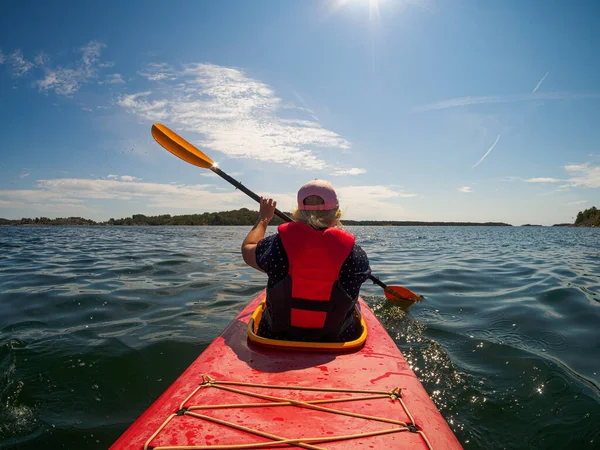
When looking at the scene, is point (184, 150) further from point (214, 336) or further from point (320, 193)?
point (320, 193)

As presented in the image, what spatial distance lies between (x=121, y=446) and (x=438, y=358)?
381cm

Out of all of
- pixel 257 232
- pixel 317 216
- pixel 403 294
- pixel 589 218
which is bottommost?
pixel 403 294

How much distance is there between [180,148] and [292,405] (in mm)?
4586

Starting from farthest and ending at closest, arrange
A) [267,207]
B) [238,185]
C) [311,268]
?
[238,185]
[267,207]
[311,268]

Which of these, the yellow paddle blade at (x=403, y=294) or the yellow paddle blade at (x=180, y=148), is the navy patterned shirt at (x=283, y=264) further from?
the yellow paddle blade at (x=403, y=294)

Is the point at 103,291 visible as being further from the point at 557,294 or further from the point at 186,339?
the point at 557,294

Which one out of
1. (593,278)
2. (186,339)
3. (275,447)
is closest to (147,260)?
(186,339)

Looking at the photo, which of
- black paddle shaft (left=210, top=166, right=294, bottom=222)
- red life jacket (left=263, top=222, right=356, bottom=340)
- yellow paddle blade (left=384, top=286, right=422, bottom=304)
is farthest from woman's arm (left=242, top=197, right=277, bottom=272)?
yellow paddle blade (left=384, top=286, right=422, bottom=304)

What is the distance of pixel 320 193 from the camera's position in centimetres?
282

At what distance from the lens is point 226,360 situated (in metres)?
2.61

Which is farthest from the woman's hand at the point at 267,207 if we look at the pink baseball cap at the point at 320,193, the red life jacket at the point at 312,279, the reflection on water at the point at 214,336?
the reflection on water at the point at 214,336

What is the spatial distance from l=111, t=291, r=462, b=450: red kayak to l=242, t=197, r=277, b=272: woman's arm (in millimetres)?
742

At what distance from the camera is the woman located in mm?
2592

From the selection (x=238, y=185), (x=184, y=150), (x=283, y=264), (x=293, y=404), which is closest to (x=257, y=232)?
(x=283, y=264)
